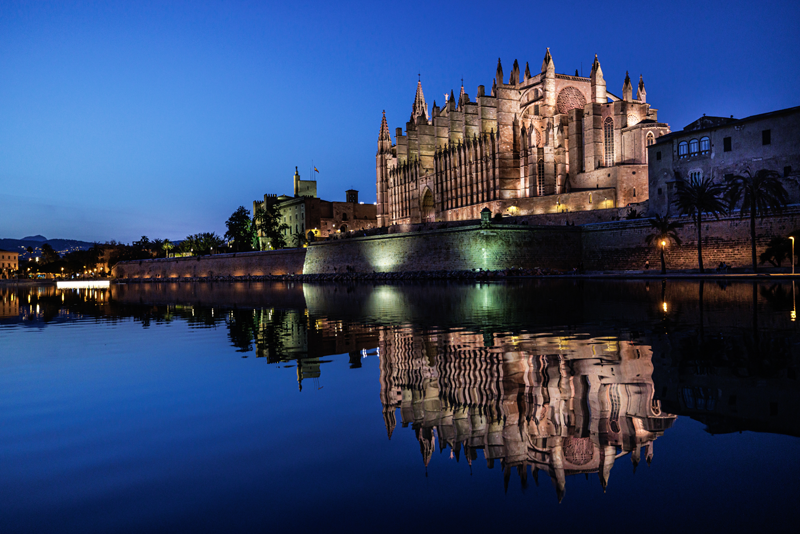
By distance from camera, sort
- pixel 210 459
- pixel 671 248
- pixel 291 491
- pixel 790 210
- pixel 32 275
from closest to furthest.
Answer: pixel 291 491 < pixel 210 459 < pixel 790 210 < pixel 671 248 < pixel 32 275

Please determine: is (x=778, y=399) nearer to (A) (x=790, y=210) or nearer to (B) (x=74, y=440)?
(B) (x=74, y=440)

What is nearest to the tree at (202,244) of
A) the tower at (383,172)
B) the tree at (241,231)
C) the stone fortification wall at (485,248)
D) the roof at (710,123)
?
the tree at (241,231)

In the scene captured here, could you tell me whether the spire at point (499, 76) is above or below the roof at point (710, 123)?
above

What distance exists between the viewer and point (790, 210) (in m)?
34.2

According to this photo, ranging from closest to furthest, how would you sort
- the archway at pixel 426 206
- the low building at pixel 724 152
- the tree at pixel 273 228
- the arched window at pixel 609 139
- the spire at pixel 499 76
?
the low building at pixel 724 152 → the arched window at pixel 609 139 → the spire at pixel 499 76 → the archway at pixel 426 206 → the tree at pixel 273 228

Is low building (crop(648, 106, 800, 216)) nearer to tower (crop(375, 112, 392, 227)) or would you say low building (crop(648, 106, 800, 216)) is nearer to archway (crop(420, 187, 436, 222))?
archway (crop(420, 187, 436, 222))

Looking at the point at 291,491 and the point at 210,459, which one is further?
the point at 210,459

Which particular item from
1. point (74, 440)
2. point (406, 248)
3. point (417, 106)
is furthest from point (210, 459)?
point (417, 106)

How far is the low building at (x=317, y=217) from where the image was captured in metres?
93.6

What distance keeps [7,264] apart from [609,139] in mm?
150788

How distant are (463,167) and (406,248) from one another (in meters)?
19.6

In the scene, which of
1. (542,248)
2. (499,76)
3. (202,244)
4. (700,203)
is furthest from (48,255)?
(700,203)

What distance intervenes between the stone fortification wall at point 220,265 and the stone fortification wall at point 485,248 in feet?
58.9

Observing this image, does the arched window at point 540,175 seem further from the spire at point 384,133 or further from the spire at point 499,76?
the spire at point 384,133
